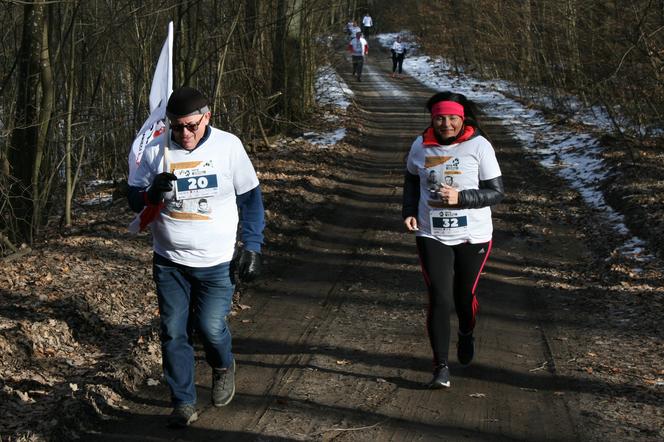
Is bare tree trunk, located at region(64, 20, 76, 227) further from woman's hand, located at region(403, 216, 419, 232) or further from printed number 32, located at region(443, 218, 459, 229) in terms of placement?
printed number 32, located at region(443, 218, 459, 229)

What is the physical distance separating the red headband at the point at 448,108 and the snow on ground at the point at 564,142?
5091 millimetres

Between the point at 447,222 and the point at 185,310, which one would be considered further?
the point at 447,222

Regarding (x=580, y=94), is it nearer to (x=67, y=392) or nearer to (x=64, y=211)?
(x=64, y=211)

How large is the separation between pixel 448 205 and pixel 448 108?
66 centimetres

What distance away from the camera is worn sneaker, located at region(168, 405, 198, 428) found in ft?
17.0

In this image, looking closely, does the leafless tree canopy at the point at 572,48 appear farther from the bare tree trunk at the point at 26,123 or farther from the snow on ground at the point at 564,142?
the bare tree trunk at the point at 26,123

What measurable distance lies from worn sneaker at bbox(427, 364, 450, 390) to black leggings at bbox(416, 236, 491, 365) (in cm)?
4

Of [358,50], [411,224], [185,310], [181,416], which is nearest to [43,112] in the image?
[185,310]

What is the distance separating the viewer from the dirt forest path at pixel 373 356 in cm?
526

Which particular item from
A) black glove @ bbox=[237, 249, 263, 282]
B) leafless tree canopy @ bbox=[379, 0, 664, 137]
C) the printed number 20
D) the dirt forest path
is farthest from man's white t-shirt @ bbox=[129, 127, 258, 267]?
leafless tree canopy @ bbox=[379, 0, 664, 137]

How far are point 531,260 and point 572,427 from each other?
5.00m

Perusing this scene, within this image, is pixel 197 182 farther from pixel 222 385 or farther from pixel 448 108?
pixel 448 108

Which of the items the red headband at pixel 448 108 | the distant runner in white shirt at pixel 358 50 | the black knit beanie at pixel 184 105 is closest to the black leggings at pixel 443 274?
the red headband at pixel 448 108

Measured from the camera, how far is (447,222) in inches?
→ 229
